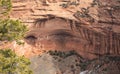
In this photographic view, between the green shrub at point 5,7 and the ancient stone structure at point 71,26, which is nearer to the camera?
the green shrub at point 5,7

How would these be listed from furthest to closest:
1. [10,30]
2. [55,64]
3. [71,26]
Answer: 1. [71,26]
2. [55,64]
3. [10,30]

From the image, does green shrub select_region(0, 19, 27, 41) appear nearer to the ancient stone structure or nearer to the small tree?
the small tree

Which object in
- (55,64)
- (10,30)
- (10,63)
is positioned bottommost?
(55,64)

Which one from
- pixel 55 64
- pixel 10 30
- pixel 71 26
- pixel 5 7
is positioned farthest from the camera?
pixel 71 26

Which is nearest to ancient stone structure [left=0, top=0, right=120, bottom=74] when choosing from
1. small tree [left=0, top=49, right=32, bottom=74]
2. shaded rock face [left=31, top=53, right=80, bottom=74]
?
shaded rock face [left=31, top=53, right=80, bottom=74]

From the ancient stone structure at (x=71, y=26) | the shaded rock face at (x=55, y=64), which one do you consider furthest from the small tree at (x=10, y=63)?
the ancient stone structure at (x=71, y=26)

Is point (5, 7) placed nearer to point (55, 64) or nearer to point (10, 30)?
point (10, 30)

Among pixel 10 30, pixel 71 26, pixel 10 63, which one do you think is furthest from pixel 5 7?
pixel 71 26

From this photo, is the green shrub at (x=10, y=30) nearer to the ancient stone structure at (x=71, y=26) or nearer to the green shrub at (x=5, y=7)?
the green shrub at (x=5, y=7)
